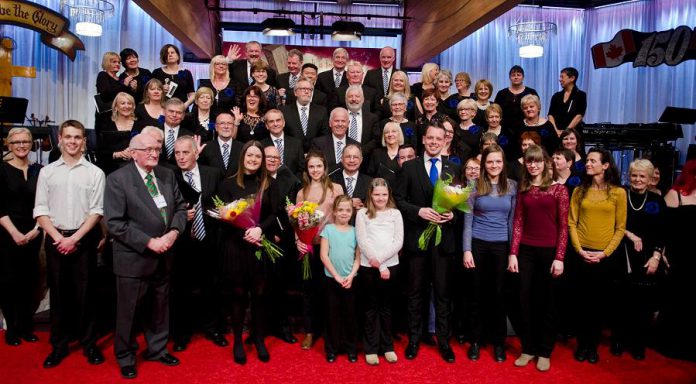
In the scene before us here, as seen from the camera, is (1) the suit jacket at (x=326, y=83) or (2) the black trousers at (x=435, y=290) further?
(1) the suit jacket at (x=326, y=83)

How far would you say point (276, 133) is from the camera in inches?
200

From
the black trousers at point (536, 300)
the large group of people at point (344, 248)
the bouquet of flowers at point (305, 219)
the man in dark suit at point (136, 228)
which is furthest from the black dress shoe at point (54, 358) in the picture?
the black trousers at point (536, 300)

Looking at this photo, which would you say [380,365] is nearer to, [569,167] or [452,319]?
[452,319]

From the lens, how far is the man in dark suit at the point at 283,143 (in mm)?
5043

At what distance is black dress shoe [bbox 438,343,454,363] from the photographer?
14.1 ft

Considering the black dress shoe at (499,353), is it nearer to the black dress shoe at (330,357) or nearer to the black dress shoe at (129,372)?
the black dress shoe at (330,357)

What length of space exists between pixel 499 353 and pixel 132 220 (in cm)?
288

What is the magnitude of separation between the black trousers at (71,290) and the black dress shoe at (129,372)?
18.2 inches

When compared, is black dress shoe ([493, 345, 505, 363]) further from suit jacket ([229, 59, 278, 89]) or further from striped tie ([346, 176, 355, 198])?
suit jacket ([229, 59, 278, 89])

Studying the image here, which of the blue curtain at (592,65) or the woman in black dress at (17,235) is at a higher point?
the blue curtain at (592,65)

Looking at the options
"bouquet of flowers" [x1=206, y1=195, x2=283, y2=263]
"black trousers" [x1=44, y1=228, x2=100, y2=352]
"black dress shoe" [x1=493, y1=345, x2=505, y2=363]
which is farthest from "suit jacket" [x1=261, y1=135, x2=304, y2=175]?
"black dress shoe" [x1=493, y1=345, x2=505, y2=363]

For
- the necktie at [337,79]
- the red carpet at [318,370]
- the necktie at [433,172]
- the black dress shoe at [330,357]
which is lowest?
the red carpet at [318,370]

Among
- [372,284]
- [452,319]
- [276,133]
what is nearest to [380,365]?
[372,284]

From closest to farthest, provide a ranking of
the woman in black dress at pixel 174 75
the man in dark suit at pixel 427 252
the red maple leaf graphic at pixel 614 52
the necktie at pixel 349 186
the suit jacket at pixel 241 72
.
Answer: the man in dark suit at pixel 427 252, the necktie at pixel 349 186, the woman in black dress at pixel 174 75, the suit jacket at pixel 241 72, the red maple leaf graphic at pixel 614 52
